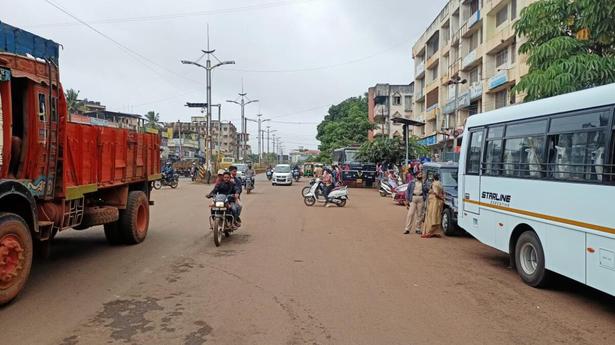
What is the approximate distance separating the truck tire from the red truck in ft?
0.05

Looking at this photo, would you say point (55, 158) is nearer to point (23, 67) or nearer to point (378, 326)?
point (23, 67)

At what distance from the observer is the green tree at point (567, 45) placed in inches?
397

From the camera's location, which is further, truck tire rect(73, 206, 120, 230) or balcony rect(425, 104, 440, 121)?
balcony rect(425, 104, 440, 121)

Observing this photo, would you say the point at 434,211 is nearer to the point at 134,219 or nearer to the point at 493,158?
the point at 493,158

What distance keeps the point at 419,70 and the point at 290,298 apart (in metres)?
50.4

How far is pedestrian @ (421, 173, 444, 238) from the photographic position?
1234 centimetres

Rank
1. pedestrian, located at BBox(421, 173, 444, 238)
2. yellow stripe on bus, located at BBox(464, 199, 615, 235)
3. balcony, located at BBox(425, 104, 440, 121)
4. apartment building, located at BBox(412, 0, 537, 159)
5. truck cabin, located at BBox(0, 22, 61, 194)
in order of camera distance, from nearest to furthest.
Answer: yellow stripe on bus, located at BBox(464, 199, 615, 235)
truck cabin, located at BBox(0, 22, 61, 194)
pedestrian, located at BBox(421, 173, 444, 238)
apartment building, located at BBox(412, 0, 537, 159)
balcony, located at BBox(425, 104, 440, 121)

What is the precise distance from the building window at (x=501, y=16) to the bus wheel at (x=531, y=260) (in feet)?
87.9

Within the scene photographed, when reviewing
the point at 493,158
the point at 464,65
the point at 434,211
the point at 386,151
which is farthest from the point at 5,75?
the point at 464,65

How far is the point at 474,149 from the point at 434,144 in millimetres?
36444

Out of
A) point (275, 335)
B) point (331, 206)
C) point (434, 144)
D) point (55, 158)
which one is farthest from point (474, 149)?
point (434, 144)

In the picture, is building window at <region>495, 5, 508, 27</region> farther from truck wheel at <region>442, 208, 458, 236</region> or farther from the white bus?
the white bus

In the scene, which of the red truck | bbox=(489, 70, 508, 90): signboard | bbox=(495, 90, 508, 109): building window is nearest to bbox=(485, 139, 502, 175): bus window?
the red truck

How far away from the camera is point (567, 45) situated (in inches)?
416
